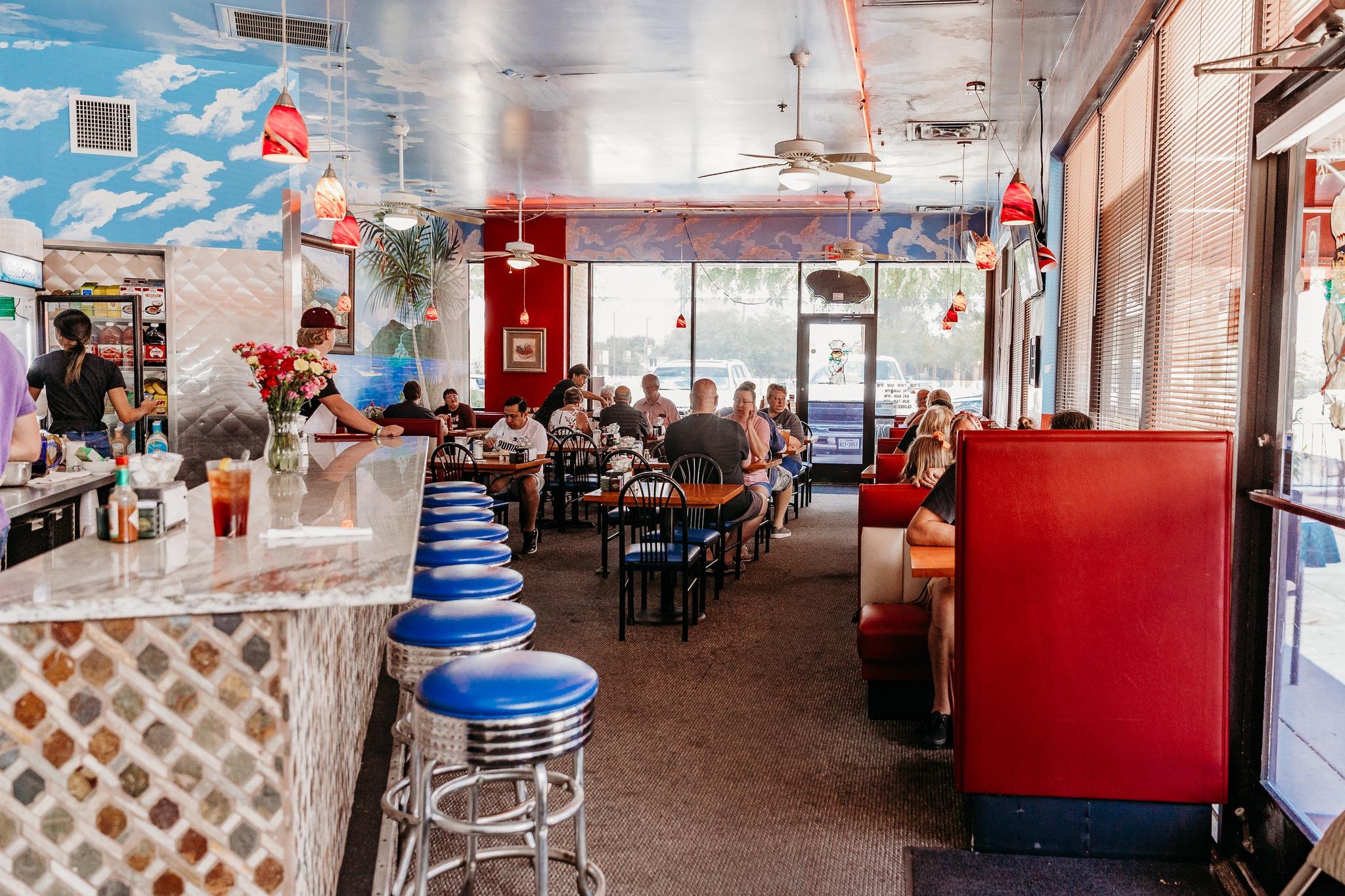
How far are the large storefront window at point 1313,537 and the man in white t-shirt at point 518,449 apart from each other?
5732 millimetres

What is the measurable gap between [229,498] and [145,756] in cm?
62

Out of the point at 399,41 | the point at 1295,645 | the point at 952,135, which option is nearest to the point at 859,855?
the point at 1295,645

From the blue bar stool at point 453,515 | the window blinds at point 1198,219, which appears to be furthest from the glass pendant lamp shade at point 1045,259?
the blue bar stool at point 453,515

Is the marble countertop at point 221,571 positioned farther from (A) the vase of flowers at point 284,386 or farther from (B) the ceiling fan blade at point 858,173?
(B) the ceiling fan blade at point 858,173

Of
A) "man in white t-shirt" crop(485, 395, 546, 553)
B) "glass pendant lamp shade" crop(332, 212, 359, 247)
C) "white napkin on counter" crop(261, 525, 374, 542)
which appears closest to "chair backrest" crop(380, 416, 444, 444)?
"man in white t-shirt" crop(485, 395, 546, 553)

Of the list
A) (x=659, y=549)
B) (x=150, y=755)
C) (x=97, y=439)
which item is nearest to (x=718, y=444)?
(x=659, y=549)

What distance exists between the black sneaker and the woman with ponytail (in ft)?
15.5

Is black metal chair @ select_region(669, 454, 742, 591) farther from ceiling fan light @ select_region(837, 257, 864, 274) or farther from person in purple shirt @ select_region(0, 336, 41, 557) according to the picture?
ceiling fan light @ select_region(837, 257, 864, 274)

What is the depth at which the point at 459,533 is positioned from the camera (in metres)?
3.67

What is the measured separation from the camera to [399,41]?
22.4 feet

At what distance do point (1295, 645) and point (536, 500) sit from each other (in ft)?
19.6

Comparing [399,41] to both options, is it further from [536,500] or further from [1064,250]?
[1064,250]

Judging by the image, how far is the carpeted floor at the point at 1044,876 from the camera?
284cm

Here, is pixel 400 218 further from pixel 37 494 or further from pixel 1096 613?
pixel 1096 613
